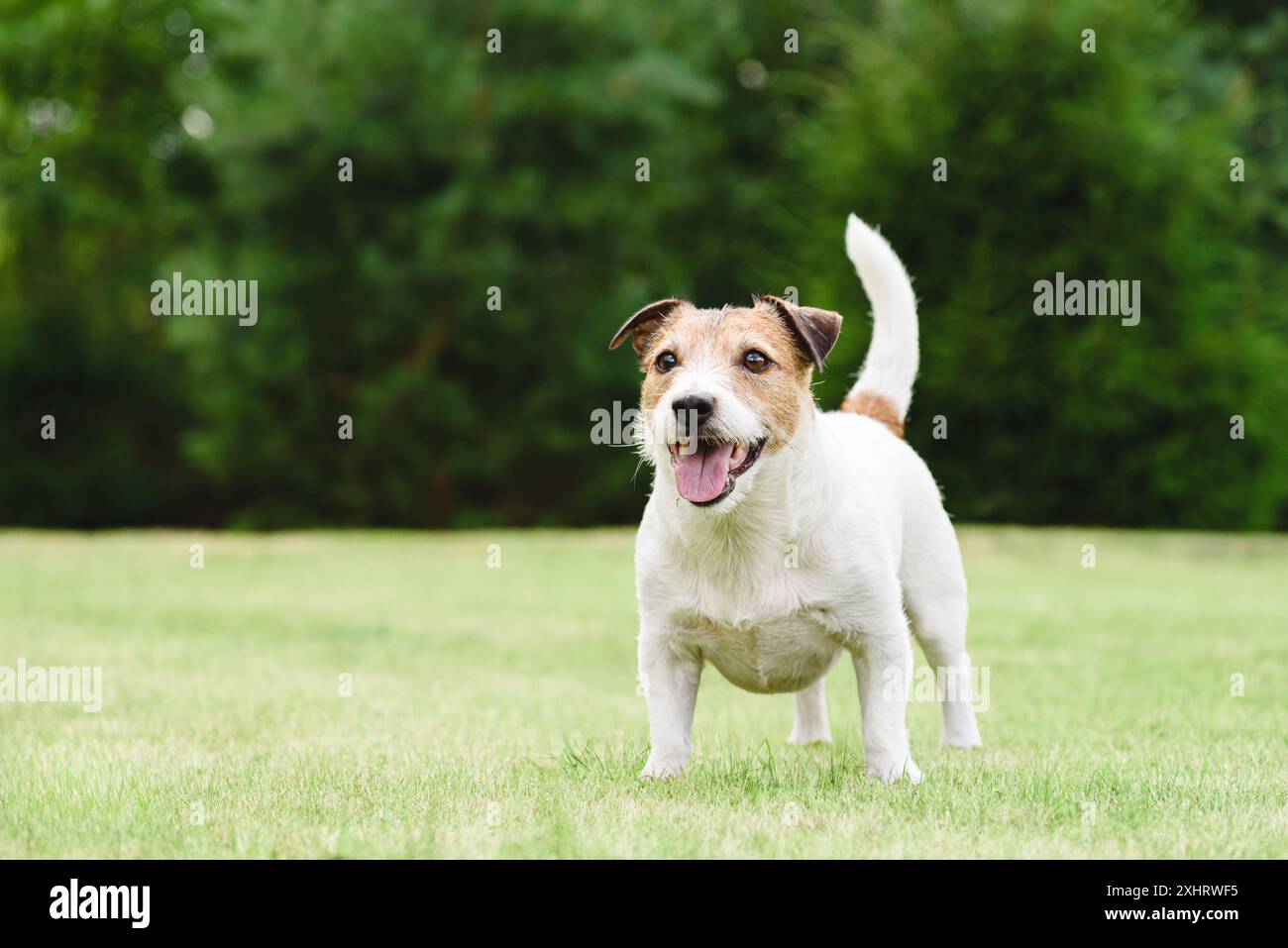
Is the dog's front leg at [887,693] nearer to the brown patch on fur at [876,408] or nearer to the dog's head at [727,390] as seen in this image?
the dog's head at [727,390]

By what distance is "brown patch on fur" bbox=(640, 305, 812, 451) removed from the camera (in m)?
4.66

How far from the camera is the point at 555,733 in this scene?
21.7ft

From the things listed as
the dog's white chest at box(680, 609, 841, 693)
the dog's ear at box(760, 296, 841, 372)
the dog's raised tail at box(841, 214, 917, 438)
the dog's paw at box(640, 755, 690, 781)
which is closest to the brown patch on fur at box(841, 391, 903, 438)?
the dog's raised tail at box(841, 214, 917, 438)

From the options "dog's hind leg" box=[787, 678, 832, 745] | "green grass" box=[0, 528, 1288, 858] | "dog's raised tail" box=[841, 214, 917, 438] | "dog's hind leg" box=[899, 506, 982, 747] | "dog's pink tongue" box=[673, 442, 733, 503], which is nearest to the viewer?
"green grass" box=[0, 528, 1288, 858]

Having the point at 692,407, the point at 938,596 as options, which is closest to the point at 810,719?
the point at 938,596

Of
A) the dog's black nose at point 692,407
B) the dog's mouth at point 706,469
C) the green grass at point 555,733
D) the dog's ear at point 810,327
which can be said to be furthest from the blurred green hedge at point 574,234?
the dog's black nose at point 692,407

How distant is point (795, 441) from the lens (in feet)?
15.8

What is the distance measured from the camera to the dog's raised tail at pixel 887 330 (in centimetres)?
642

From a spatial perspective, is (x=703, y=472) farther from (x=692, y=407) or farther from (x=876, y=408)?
(x=876, y=408)

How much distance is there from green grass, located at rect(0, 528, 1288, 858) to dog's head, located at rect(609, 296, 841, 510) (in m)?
1.06

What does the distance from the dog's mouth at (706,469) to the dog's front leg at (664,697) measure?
63cm

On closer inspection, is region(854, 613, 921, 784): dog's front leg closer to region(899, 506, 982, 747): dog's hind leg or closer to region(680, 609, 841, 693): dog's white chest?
region(680, 609, 841, 693): dog's white chest

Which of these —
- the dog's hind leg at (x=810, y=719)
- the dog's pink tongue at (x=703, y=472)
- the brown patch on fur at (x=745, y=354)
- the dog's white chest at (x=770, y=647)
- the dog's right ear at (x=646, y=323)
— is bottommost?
the dog's hind leg at (x=810, y=719)

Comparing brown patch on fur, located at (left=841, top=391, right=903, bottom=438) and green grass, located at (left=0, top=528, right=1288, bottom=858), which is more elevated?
brown patch on fur, located at (left=841, top=391, right=903, bottom=438)
